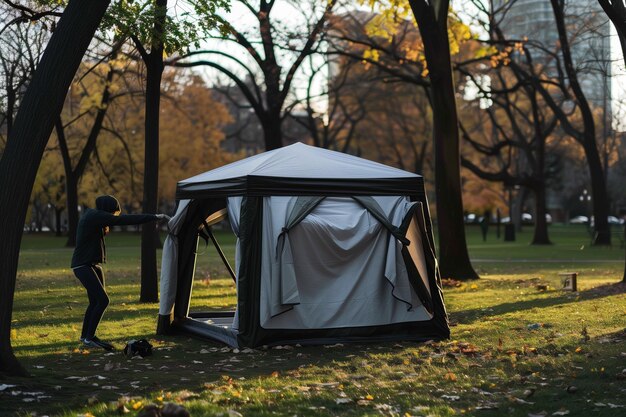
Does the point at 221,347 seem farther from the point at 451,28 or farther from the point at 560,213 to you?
the point at 560,213

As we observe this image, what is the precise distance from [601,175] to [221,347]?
32863mm

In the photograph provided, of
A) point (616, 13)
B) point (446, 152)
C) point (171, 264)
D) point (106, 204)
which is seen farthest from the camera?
point (446, 152)

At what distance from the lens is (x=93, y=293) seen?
1176 cm

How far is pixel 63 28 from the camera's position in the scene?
8875 mm

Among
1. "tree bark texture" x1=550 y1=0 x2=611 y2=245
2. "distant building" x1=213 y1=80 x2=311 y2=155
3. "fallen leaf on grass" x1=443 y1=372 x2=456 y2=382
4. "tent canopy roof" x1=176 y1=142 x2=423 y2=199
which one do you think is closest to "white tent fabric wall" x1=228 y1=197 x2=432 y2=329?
"tent canopy roof" x1=176 y1=142 x2=423 y2=199

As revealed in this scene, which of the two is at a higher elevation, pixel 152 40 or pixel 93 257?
pixel 152 40

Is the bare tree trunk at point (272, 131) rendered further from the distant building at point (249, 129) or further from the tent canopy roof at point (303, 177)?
the distant building at point (249, 129)

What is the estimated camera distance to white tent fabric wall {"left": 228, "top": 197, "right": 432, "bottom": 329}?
39.5ft

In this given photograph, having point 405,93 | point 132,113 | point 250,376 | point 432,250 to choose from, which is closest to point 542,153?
point 405,93

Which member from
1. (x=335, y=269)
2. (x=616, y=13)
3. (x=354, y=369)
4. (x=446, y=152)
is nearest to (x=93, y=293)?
(x=335, y=269)

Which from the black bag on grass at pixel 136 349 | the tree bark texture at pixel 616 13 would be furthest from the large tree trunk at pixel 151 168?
the tree bark texture at pixel 616 13

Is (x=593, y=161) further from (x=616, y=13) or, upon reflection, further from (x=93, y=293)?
(x=93, y=293)

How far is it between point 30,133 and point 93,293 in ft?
11.3

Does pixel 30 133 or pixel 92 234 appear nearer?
pixel 30 133
